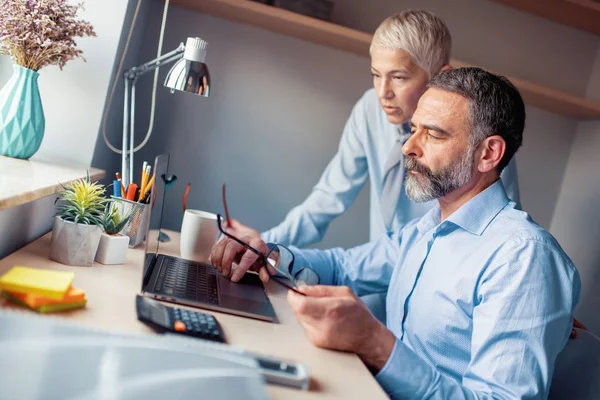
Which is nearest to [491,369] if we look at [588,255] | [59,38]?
[59,38]

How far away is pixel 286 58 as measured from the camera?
92.4 inches

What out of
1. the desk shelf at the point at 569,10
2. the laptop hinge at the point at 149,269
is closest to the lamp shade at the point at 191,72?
the laptop hinge at the point at 149,269

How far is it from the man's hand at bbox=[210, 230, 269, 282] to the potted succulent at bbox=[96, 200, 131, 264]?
22 cm

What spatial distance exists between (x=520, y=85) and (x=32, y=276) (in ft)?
5.62

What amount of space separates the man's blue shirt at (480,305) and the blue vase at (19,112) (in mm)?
915

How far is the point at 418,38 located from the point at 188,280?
3.20 feet

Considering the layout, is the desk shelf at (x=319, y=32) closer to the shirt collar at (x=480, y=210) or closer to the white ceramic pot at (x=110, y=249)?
the shirt collar at (x=480, y=210)

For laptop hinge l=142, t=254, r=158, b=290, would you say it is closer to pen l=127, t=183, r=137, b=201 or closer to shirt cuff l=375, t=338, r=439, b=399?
pen l=127, t=183, r=137, b=201

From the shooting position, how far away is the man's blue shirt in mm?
1061

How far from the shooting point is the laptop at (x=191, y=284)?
109cm

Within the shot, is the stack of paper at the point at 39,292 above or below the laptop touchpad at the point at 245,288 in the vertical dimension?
above

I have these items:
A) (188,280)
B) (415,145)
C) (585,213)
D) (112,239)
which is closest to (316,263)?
(415,145)

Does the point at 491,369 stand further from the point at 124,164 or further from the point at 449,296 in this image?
the point at 124,164

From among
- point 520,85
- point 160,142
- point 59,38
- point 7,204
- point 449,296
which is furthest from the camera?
point 160,142
